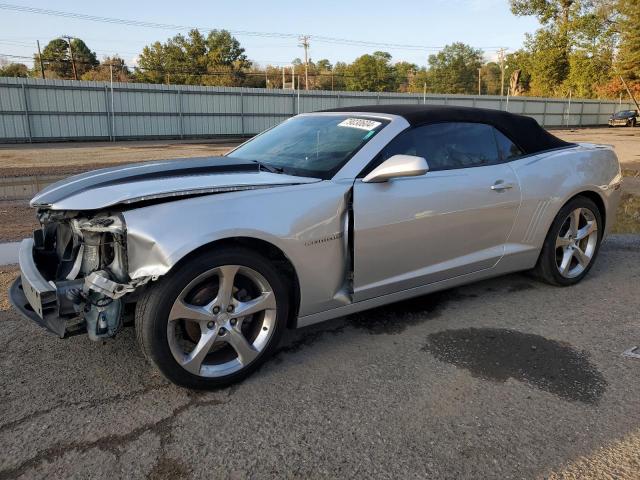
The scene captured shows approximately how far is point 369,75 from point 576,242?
82.0m

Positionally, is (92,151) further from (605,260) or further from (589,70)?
(589,70)

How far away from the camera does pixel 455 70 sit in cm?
9406

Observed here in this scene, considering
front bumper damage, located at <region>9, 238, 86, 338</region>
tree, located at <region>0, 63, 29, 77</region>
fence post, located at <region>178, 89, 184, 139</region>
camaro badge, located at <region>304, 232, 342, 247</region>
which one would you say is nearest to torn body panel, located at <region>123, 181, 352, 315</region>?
camaro badge, located at <region>304, 232, 342, 247</region>

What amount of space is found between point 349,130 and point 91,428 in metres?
2.41

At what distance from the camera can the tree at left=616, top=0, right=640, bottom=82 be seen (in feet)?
98.9

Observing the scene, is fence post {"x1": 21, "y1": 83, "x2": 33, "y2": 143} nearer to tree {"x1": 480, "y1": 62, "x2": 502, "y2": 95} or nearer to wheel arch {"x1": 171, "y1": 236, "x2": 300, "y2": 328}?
wheel arch {"x1": 171, "y1": 236, "x2": 300, "y2": 328}

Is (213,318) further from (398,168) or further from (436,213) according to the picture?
(436,213)

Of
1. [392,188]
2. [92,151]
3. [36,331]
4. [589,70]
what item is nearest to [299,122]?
[392,188]

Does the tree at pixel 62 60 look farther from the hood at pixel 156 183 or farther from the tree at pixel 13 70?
the hood at pixel 156 183

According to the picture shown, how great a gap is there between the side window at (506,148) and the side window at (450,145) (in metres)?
0.05

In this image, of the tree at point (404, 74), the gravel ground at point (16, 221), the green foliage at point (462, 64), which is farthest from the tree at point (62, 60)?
the gravel ground at point (16, 221)

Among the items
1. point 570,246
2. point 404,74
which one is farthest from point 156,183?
point 404,74

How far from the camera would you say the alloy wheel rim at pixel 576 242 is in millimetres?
4445

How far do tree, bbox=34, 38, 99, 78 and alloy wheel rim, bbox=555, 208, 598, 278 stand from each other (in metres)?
74.0
